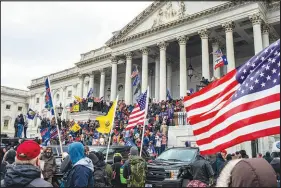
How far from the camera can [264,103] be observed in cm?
420

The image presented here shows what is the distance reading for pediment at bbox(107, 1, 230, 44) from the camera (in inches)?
1189

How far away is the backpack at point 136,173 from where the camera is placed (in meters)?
7.22

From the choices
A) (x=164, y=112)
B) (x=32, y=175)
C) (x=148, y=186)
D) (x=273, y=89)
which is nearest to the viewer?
(x=32, y=175)

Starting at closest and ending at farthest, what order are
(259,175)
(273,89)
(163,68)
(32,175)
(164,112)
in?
(259,175)
(32,175)
(273,89)
(164,112)
(163,68)

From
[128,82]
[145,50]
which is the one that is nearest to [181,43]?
[145,50]

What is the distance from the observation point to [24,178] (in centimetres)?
303

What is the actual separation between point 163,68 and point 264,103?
89.2 ft

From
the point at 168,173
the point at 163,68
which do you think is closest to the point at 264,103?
the point at 168,173

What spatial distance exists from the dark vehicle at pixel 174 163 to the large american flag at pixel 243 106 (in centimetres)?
363

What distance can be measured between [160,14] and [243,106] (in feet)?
100

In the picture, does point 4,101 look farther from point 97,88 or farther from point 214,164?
point 214,164

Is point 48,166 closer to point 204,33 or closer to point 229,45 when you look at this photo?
point 229,45

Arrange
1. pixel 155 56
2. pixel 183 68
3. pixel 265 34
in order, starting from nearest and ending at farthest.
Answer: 1. pixel 265 34
2. pixel 183 68
3. pixel 155 56

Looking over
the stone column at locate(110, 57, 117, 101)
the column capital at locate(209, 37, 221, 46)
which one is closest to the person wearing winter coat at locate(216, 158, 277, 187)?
the column capital at locate(209, 37, 221, 46)
